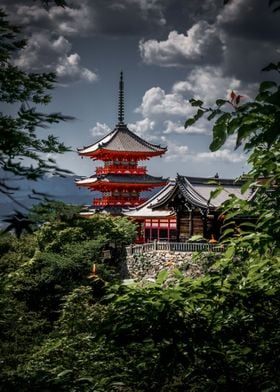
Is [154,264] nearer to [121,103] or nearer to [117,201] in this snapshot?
[117,201]

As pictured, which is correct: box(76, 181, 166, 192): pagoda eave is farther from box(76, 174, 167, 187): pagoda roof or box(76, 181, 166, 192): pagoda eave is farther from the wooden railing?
the wooden railing

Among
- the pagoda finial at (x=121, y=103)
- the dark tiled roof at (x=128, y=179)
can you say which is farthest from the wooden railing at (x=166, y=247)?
the pagoda finial at (x=121, y=103)

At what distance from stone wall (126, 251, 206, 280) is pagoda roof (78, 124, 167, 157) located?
16.5 m

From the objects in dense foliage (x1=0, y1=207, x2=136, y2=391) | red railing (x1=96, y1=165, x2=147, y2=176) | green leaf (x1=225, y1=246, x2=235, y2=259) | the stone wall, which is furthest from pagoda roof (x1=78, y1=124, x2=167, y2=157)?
green leaf (x1=225, y1=246, x2=235, y2=259)

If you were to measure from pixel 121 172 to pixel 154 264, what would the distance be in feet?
56.8

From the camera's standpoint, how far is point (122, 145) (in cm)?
4134

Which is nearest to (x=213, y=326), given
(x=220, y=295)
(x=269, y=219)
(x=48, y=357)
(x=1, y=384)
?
(x=220, y=295)

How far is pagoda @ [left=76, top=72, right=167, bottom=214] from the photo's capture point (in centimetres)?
3875

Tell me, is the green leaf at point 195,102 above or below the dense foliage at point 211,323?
above

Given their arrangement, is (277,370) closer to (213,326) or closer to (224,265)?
(213,326)

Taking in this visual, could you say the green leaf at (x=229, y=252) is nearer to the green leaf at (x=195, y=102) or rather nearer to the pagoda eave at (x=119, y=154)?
the green leaf at (x=195, y=102)

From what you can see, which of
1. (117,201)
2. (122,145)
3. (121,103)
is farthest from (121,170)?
(121,103)

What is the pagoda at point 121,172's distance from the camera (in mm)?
38750

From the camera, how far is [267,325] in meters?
2.85
